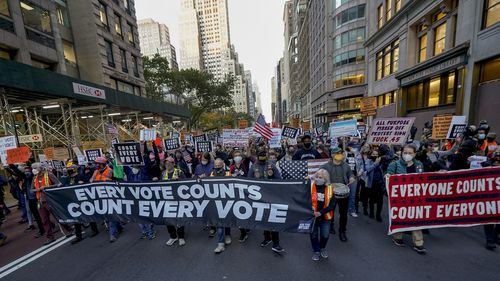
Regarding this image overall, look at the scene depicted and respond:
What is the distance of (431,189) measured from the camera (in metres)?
3.96

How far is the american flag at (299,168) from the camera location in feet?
18.2

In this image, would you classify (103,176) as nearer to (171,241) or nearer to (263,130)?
(171,241)

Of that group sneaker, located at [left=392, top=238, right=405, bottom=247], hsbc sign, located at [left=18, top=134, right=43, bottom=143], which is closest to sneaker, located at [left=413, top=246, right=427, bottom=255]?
sneaker, located at [left=392, top=238, right=405, bottom=247]

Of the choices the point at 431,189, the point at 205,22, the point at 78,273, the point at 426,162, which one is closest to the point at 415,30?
the point at 426,162

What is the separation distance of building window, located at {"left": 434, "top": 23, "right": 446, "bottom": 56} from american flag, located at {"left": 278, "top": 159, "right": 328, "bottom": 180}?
1591 centimetres

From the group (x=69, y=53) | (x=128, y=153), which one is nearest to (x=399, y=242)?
(x=128, y=153)

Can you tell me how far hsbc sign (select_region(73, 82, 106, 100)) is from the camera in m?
12.3

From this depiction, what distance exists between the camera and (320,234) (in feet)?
12.7

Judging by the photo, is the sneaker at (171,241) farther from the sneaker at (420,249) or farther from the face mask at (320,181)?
the sneaker at (420,249)

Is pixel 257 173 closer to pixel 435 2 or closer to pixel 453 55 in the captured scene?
pixel 453 55

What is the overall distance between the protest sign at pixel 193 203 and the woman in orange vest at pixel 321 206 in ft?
0.47

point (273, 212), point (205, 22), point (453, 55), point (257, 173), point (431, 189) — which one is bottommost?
point (273, 212)

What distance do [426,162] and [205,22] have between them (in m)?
172

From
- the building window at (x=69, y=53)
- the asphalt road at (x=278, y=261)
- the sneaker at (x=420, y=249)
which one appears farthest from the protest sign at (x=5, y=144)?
the building window at (x=69, y=53)
